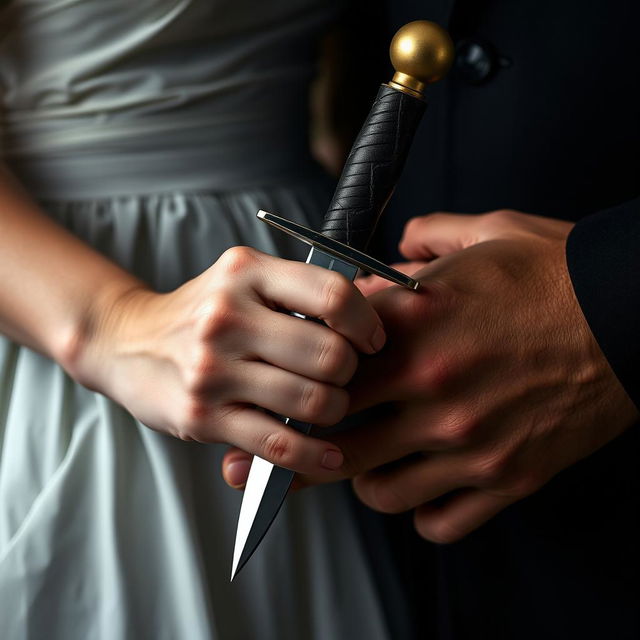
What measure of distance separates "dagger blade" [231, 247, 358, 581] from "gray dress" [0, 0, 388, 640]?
16 cm

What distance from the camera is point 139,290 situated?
75 cm

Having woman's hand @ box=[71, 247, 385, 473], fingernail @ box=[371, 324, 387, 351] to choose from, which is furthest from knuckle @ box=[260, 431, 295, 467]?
fingernail @ box=[371, 324, 387, 351]

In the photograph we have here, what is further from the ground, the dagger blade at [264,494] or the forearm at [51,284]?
the forearm at [51,284]

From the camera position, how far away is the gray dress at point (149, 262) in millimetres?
771

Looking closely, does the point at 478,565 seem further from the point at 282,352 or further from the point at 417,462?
the point at 282,352

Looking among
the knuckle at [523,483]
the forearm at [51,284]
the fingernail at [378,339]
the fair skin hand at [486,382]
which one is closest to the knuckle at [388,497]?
the fair skin hand at [486,382]

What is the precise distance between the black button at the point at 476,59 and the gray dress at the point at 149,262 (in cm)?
21

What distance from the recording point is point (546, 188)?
3.02ft

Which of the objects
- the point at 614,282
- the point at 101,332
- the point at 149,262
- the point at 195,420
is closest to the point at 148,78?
the point at 149,262

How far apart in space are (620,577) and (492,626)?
189 mm

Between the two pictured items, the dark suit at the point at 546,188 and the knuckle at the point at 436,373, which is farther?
the dark suit at the point at 546,188

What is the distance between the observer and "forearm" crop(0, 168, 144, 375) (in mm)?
724

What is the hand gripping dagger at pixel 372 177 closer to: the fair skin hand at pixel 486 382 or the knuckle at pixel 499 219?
the fair skin hand at pixel 486 382

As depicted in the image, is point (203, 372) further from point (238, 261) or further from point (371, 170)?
point (371, 170)
